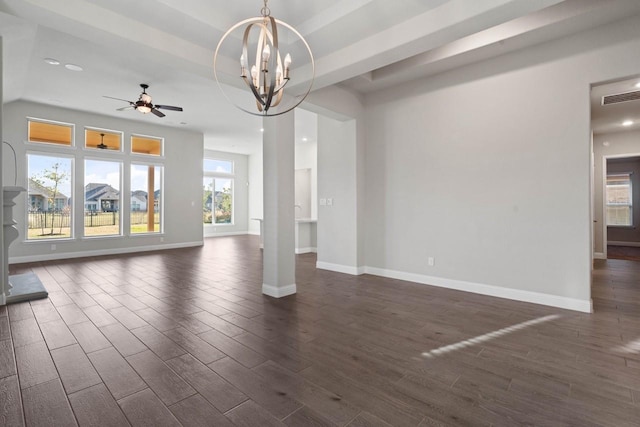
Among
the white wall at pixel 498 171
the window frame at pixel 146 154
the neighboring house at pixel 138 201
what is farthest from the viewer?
the neighboring house at pixel 138 201

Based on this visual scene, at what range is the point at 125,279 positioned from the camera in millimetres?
4871

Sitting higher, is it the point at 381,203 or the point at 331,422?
the point at 381,203

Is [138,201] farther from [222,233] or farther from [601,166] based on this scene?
[601,166]

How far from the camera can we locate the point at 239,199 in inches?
485

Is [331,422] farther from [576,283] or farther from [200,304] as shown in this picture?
[576,283]

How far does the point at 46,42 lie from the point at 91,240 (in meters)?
4.68

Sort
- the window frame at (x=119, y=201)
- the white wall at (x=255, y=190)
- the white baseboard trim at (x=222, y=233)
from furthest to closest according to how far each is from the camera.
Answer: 1. the white wall at (x=255, y=190)
2. the white baseboard trim at (x=222, y=233)
3. the window frame at (x=119, y=201)

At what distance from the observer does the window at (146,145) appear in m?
7.93

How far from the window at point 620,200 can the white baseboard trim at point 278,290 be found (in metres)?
10.7

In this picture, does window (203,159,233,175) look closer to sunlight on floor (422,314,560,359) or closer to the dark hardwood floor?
the dark hardwood floor

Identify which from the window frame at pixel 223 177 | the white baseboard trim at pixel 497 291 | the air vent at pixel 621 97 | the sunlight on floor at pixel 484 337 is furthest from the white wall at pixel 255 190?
the sunlight on floor at pixel 484 337

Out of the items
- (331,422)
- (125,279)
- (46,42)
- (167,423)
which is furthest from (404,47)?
(125,279)

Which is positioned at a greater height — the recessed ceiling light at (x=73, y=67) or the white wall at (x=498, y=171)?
the recessed ceiling light at (x=73, y=67)

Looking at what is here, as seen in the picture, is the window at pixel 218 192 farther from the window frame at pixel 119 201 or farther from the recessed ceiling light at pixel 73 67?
the recessed ceiling light at pixel 73 67
